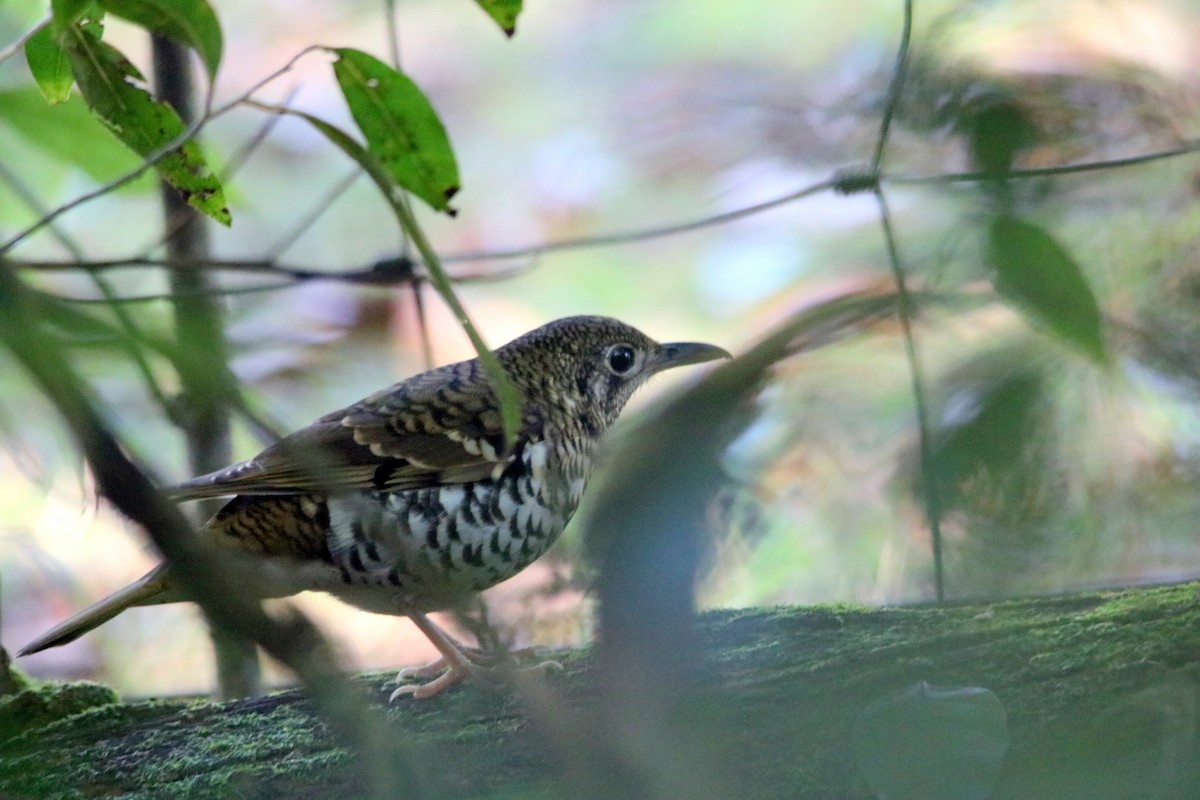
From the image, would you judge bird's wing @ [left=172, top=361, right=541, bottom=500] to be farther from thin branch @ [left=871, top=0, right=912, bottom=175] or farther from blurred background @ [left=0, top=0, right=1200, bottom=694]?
thin branch @ [left=871, top=0, right=912, bottom=175]

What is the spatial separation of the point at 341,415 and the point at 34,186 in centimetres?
186

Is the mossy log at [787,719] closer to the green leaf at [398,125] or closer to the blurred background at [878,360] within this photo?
the blurred background at [878,360]

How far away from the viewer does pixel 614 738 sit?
1198 mm

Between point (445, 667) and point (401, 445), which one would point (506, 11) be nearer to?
point (401, 445)

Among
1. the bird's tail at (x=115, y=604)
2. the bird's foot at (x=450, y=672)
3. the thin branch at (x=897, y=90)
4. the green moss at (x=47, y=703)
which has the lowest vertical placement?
the bird's foot at (x=450, y=672)

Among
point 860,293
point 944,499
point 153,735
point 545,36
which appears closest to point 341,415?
point 153,735

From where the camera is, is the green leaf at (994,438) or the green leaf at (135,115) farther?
the green leaf at (135,115)

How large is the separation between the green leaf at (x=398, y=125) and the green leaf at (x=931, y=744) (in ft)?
3.00

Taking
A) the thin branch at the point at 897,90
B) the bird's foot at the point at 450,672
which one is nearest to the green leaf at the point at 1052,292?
the thin branch at the point at 897,90

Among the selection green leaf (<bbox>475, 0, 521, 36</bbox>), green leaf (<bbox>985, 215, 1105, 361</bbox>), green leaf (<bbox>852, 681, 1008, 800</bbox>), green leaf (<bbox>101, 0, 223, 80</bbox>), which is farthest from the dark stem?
green leaf (<bbox>985, 215, 1105, 361</bbox>)

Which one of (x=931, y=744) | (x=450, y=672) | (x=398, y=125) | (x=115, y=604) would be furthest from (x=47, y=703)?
(x=931, y=744)

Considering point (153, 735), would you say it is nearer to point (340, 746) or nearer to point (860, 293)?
point (340, 746)

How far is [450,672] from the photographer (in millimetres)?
2510

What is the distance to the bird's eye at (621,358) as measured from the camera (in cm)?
324
